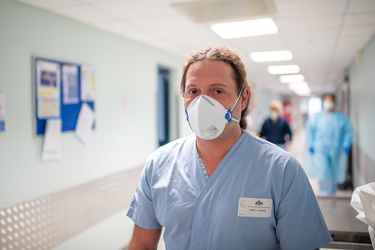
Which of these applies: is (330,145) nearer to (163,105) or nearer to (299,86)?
(163,105)

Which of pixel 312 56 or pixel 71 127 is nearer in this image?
pixel 71 127

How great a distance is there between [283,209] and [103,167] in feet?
8.55

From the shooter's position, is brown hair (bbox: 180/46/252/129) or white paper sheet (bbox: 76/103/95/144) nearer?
brown hair (bbox: 180/46/252/129)

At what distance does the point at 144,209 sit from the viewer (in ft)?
4.67

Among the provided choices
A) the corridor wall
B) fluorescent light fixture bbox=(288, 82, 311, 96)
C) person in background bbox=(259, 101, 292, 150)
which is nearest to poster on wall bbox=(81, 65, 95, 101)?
the corridor wall

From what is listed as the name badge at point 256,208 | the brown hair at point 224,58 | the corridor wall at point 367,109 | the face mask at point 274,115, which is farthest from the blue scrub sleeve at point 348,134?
the name badge at point 256,208

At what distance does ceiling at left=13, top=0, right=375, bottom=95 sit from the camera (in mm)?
2680

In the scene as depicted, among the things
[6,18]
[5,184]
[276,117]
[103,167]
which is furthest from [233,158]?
[276,117]

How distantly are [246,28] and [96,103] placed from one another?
5.27ft

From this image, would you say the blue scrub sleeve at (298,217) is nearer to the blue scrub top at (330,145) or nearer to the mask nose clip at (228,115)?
the mask nose clip at (228,115)

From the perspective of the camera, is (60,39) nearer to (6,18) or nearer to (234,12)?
(6,18)

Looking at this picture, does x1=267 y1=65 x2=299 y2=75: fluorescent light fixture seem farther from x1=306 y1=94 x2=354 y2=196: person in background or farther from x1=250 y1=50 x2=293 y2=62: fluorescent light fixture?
x1=306 y1=94 x2=354 y2=196: person in background

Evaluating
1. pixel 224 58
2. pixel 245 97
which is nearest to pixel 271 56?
pixel 245 97

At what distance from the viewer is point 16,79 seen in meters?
2.51
